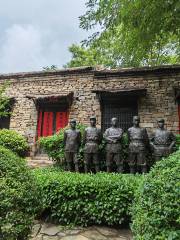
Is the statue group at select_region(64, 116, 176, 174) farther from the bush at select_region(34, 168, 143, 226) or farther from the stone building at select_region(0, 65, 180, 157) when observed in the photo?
the stone building at select_region(0, 65, 180, 157)

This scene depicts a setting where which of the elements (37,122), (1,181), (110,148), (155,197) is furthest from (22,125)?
(155,197)

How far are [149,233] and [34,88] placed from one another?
11990 millimetres

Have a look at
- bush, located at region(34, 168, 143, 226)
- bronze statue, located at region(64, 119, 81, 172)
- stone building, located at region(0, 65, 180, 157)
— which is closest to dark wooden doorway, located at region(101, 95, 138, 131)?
stone building, located at region(0, 65, 180, 157)

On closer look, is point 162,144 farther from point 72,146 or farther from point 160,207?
point 160,207

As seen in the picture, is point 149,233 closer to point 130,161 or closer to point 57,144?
point 130,161

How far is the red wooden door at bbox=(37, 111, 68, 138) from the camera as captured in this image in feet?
43.7

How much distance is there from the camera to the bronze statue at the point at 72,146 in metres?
9.22

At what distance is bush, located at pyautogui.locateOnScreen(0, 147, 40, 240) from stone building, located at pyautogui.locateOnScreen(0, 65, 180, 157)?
8.22 meters

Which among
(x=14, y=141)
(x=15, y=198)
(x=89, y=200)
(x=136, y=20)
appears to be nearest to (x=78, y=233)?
(x=89, y=200)

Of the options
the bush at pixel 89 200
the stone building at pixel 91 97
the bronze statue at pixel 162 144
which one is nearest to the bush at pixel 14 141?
the stone building at pixel 91 97

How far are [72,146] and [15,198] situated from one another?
563 centimetres

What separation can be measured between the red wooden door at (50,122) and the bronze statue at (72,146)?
3.89 m

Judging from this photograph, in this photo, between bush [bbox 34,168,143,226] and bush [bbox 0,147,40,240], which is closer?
bush [bbox 0,147,40,240]

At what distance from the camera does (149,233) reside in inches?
99.5
